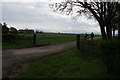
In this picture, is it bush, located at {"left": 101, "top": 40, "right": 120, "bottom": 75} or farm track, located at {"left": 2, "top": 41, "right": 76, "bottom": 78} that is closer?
bush, located at {"left": 101, "top": 40, "right": 120, "bottom": 75}

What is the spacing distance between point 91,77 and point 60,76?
1146 millimetres

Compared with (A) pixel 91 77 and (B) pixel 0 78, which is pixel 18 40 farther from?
(A) pixel 91 77

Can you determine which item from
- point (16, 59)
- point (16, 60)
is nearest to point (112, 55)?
point (16, 60)

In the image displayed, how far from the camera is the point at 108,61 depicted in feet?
11.9

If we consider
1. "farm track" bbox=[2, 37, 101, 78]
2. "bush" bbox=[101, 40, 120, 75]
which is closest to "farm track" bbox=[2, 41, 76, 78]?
"farm track" bbox=[2, 37, 101, 78]

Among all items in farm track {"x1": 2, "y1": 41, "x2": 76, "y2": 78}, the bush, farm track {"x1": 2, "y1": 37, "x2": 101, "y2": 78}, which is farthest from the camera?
farm track {"x1": 2, "y1": 41, "x2": 76, "y2": 78}

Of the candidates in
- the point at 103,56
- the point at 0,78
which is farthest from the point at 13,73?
the point at 103,56

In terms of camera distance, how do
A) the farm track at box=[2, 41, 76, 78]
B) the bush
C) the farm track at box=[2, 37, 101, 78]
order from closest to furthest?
the bush < the farm track at box=[2, 37, 101, 78] < the farm track at box=[2, 41, 76, 78]

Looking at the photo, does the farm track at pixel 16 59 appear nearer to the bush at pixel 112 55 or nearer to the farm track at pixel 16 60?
the farm track at pixel 16 60

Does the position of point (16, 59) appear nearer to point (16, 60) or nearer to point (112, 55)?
point (16, 60)

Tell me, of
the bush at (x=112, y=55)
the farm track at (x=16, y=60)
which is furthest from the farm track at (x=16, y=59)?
the bush at (x=112, y=55)

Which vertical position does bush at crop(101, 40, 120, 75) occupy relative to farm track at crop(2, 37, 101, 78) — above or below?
above

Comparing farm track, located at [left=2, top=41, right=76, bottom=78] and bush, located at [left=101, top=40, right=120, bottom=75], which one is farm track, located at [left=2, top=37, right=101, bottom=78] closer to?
farm track, located at [left=2, top=41, right=76, bottom=78]

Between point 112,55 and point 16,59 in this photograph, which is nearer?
point 112,55
